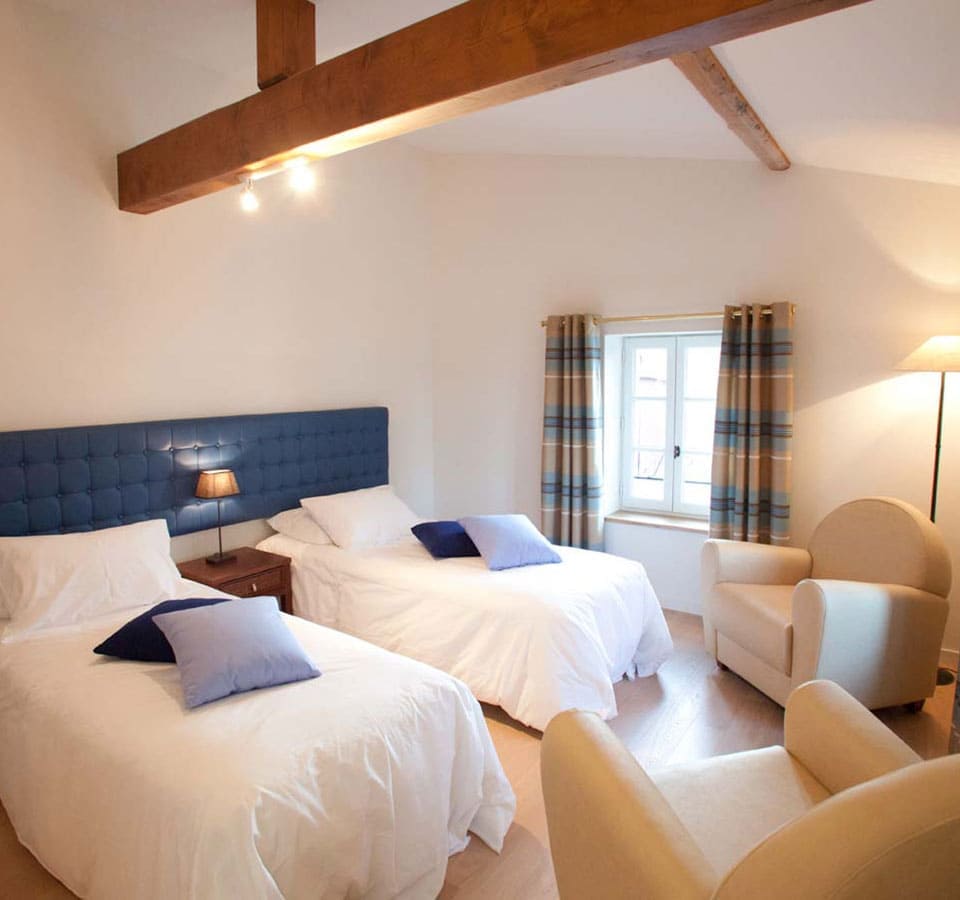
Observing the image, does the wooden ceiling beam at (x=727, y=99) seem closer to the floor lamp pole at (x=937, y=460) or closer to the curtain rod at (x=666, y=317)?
the curtain rod at (x=666, y=317)

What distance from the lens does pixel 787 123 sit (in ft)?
9.69

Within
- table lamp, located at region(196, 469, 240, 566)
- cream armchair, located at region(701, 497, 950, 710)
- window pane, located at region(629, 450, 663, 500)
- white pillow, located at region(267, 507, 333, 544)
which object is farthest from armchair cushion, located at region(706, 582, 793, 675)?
table lamp, located at region(196, 469, 240, 566)

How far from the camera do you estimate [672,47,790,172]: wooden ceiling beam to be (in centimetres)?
233

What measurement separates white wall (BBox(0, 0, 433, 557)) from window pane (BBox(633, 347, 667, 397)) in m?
1.62

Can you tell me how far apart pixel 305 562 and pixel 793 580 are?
2.48m

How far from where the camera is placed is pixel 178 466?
3346 mm

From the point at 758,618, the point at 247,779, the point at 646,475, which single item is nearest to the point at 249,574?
the point at 247,779

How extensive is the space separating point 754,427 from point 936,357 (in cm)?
90

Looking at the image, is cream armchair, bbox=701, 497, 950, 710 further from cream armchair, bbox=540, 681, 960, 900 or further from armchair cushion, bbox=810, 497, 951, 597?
cream armchair, bbox=540, 681, 960, 900

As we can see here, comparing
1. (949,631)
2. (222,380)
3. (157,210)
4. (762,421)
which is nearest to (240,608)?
(222,380)

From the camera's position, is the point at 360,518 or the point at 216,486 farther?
the point at 360,518

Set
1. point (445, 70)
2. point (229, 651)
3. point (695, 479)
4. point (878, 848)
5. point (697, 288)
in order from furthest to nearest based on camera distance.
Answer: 1. point (695, 479)
2. point (697, 288)
3. point (229, 651)
4. point (445, 70)
5. point (878, 848)

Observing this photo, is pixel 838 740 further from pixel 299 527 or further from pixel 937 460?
pixel 299 527

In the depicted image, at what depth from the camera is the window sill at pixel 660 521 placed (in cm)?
423
